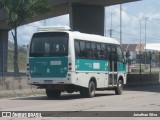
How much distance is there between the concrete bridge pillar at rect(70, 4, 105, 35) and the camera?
139ft

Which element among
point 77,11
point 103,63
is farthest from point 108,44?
point 77,11

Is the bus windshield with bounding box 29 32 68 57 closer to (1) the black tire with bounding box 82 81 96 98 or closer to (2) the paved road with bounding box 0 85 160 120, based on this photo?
(2) the paved road with bounding box 0 85 160 120

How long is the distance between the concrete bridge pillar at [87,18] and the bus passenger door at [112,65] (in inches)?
615

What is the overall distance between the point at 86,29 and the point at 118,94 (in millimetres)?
16362

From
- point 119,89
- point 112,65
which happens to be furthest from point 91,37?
point 119,89

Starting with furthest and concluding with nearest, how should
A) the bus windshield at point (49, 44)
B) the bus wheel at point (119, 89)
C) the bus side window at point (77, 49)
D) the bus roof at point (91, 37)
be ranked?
the bus wheel at point (119, 89)
the bus roof at point (91, 37)
the bus side window at point (77, 49)
the bus windshield at point (49, 44)

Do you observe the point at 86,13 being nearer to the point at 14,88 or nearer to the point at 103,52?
the point at 103,52

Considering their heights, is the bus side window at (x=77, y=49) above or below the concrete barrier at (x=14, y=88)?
above

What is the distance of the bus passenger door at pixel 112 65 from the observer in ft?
87.2

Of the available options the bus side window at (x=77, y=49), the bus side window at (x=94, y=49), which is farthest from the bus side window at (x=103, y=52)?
the bus side window at (x=77, y=49)

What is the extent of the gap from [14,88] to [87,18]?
18546mm

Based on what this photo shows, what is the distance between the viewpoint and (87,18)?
43.2 meters

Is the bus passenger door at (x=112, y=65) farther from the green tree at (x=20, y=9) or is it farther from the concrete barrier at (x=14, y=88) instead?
the green tree at (x=20, y=9)

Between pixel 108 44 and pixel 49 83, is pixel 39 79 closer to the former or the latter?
pixel 49 83
